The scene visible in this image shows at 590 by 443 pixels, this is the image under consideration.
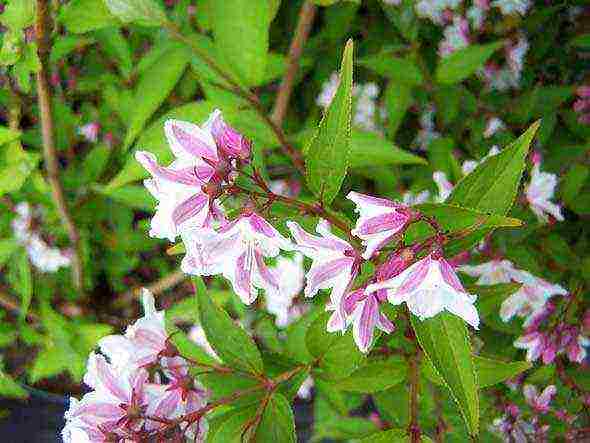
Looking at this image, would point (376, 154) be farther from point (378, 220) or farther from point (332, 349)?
point (378, 220)

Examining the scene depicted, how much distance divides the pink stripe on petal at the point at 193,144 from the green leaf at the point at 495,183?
0.79 feet

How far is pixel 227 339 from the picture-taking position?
0.83m

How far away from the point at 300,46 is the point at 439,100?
13.3 inches

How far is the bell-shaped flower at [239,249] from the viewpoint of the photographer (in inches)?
25.0

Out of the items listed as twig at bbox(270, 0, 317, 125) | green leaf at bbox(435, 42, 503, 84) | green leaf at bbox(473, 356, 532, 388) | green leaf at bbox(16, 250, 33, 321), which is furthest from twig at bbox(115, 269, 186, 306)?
green leaf at bbox(473, 356, 532, 388)

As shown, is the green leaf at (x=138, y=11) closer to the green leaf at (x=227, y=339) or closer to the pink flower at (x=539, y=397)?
the green leaf at (x=227, y=339)

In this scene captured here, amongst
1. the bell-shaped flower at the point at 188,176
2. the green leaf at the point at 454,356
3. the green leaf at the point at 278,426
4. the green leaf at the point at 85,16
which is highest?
the green leaf at the point at 85,16

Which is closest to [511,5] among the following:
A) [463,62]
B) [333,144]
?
[463,62]

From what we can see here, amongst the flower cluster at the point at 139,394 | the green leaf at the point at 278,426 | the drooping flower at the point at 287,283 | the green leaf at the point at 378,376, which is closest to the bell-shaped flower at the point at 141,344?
the flower cluster at the point at 139,394

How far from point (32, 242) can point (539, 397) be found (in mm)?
989

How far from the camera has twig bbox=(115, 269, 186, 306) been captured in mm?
1542

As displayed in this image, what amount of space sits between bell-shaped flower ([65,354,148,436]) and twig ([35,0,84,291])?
0.40 metres

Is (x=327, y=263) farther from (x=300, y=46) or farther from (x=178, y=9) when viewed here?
(x=178, y=9)

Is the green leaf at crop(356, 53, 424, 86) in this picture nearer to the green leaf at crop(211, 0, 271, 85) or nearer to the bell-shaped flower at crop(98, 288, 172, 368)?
the green leaf at crop(211, 0, 271, 85)
